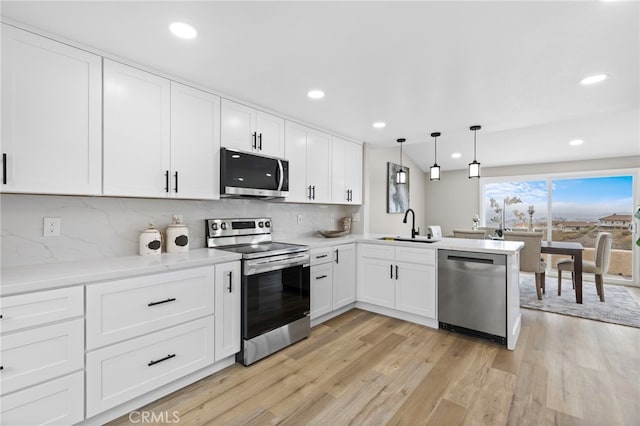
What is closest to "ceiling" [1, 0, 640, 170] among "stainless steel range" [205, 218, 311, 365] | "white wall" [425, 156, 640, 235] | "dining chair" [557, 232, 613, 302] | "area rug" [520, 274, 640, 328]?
"stainless steel range" [205, 218, 311, 365]

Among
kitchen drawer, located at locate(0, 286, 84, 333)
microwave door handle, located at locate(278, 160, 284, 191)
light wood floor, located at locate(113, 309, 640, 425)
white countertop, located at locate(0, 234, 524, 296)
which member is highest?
microwave door handle, located at locate(278, 160, 284, 191)

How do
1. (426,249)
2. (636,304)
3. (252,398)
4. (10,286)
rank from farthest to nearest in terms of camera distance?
(636,304)
(426,249)
(252,398)
(10,286)

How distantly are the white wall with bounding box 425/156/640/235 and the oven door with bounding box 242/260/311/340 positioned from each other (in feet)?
16.8

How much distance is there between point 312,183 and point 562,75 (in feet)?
7.83

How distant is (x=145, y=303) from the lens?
73.8 inches

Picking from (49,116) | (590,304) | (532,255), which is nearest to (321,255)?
(49,116)

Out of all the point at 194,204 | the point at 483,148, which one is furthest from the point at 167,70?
the point at 483,148

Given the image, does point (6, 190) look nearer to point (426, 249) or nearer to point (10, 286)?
point (10, 286)

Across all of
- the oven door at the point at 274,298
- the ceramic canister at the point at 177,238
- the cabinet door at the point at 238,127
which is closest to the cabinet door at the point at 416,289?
the oven door at the point at 274,298

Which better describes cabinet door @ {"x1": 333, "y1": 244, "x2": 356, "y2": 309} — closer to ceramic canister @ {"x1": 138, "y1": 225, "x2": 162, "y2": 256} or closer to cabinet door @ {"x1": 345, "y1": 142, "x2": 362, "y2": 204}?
cabinet door @ {"x1": 345, "y1": 142, "x2": 362, "y2": 204}

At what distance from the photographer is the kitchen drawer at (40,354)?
4.65 feet

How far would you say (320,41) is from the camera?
181 centimetres

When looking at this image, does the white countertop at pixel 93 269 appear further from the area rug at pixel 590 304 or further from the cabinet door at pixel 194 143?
the area rug at pixel 590 304

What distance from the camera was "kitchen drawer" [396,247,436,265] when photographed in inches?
125
